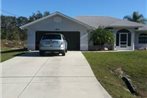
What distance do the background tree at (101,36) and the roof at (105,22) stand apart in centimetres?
175

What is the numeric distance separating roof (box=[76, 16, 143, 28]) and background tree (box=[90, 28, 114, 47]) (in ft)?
5.74

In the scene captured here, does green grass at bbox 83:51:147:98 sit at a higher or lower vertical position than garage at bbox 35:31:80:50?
lower

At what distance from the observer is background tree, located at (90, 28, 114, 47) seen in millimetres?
37156

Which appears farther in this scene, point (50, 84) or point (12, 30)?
point (12, 30)

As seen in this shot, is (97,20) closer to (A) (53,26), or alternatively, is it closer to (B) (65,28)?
(B) (65,28)

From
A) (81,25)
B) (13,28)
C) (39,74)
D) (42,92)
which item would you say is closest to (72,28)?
(81,25)

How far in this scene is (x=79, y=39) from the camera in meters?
37.0

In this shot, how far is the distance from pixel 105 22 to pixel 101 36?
5737 millimetres

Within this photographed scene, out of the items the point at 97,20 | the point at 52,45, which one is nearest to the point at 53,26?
the point at 97,20

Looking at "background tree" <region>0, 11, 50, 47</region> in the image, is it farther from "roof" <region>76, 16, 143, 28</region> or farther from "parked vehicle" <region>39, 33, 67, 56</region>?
"parked vehicle" <region>39, 33, 67, 56</region>

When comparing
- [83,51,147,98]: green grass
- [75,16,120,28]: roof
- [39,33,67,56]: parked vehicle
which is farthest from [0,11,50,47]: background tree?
[83,51,147,98]: green grass

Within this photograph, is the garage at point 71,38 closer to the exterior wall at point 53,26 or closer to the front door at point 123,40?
the exterior wall at point 53,26

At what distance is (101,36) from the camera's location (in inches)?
1464

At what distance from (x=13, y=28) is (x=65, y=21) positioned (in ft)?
142
